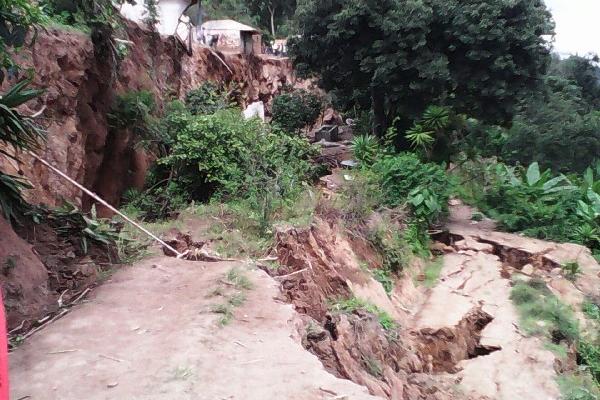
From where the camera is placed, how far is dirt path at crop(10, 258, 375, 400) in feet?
10.3

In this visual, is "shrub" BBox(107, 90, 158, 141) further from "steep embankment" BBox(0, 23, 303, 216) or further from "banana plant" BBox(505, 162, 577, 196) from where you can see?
"banana plant" BBox(505, 162, 577, 196)

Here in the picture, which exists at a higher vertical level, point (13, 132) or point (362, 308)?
point (13, 132)

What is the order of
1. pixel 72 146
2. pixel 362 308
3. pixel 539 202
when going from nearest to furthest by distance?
pixel 362 308 < pixel 72 146 < pixel 539 202

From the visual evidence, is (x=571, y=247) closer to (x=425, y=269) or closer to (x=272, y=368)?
(x=425, y=269)

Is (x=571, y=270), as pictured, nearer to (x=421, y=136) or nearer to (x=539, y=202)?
(x=539, y=202)

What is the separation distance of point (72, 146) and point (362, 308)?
5.49 m

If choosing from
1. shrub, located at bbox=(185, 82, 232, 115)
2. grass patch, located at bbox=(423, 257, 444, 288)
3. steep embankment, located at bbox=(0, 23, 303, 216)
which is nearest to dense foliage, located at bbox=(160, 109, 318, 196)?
steep embankment, located at bbox=(0, 23, 303, 216)

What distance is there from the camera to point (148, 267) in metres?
5.62

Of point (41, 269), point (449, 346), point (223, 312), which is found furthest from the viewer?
point (449, 346)

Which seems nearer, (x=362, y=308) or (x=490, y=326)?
(x=362, y=308)

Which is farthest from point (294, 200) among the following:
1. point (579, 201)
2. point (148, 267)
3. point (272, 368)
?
point (579, 201)

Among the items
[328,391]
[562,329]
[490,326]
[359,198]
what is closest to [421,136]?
[359,198]

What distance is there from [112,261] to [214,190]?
431 cm

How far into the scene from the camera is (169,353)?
3590 mm
